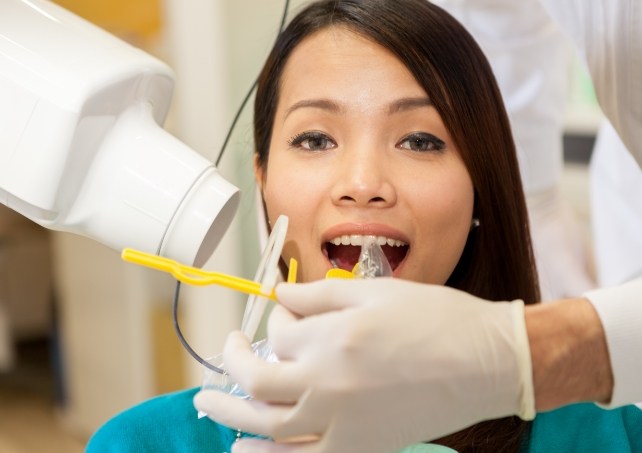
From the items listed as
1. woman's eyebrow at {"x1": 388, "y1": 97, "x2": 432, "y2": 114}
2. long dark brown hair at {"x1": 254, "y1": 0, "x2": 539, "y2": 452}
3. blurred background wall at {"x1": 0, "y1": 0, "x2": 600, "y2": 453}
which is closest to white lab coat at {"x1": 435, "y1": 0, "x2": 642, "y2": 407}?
long dark brown hair at {"x1": 254, "y1": 0, "x2": 539, "y2": 452}

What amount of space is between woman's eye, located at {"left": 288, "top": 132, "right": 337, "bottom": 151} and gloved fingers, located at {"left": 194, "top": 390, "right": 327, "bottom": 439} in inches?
16.9

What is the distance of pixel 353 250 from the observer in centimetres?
121

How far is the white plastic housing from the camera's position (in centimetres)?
96

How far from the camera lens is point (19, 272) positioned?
11.8ft

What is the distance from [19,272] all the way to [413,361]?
309 centimetres

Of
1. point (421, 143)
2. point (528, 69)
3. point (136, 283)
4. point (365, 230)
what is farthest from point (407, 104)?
point (136, 283)

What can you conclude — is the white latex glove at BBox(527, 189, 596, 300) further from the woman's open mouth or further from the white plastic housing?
the white plastic housing

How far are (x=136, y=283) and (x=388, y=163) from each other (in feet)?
6.01

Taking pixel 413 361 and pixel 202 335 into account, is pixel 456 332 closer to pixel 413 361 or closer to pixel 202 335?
pixel 413 361

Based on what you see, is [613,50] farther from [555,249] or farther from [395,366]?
[395,366]

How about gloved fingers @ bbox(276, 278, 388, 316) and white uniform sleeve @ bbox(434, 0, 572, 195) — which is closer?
gloved fingers @ bbox(276, 278, 388, 316)

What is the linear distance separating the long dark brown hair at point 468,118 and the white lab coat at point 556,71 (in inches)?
10.2

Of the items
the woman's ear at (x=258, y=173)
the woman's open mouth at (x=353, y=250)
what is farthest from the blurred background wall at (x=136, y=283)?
the woman's open mouth at (x=353, y=250)

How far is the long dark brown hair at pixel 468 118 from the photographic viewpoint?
120 centimetres
